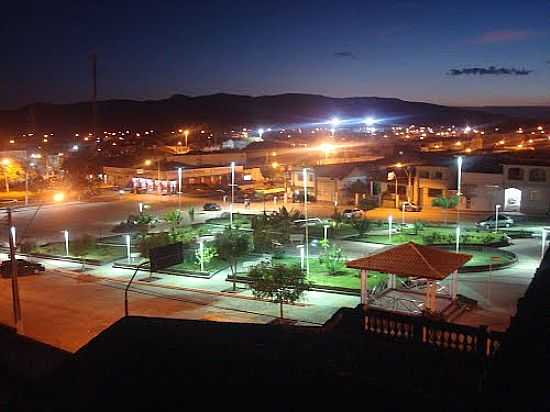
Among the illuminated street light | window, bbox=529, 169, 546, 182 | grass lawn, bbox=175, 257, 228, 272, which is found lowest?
grass lawn, bbox=175, 257, 228, 272

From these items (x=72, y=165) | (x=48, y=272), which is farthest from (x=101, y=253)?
(x=72, y=165)

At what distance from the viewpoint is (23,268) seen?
69.4ft

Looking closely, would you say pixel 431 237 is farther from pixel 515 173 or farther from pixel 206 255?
pixel 515 173

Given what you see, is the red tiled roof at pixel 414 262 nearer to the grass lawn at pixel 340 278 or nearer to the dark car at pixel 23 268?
the grass lawn at pixel 340 278

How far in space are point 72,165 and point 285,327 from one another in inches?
2020

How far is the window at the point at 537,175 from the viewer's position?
3138 cm

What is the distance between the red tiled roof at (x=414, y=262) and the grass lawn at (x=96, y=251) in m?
12.3

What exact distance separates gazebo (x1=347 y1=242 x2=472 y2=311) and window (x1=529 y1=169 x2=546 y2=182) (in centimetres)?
1904

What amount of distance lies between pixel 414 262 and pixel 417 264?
0.32ft

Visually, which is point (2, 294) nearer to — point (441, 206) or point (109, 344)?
point (109, 344)

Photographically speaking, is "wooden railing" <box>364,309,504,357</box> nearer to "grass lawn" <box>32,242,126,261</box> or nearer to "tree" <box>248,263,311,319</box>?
"tree" <box>248,263,311,319</box>

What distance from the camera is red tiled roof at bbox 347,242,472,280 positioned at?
13789 millimetres

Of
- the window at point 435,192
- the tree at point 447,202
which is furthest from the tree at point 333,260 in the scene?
the window at point 435,192

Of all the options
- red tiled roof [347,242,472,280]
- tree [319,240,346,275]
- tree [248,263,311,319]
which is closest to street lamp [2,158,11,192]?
tree [319,240,346,275]
